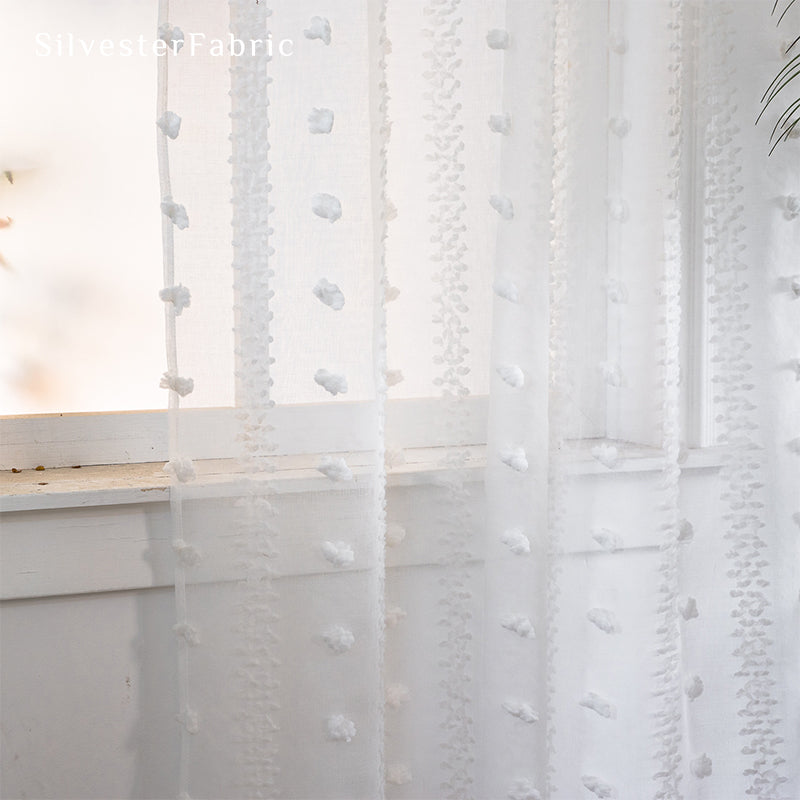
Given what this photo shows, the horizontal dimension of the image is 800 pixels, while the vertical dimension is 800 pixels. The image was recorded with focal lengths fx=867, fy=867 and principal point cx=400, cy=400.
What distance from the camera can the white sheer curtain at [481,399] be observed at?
89cm

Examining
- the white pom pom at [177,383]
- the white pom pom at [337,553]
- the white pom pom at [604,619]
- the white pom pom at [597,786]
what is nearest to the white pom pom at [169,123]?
the white pom pom at [177,383]

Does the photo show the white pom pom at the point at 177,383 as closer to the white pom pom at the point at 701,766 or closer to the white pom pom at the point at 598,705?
the white pom pom at the point at 598,705

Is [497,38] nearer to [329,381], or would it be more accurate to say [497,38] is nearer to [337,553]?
[329,381]


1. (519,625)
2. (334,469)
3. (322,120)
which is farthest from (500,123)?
(519,625)

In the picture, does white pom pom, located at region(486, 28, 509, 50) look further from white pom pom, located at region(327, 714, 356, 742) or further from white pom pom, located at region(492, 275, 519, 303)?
white pom pom, located at region(327, 714, 356, 742)

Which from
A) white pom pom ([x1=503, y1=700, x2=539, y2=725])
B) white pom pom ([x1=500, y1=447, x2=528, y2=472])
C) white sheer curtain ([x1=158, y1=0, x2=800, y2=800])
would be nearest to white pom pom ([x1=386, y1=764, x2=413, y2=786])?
white sheer curtain ([x1=158, y1=0, x2=800, y2=800])

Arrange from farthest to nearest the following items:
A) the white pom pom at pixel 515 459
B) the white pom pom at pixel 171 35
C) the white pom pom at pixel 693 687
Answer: the white pom pom at pixel 693 687 < the white pom pom at pixel 515 459 < the white pom pom at pixel 171 35

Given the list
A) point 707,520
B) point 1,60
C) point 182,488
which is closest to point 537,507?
point 707,520

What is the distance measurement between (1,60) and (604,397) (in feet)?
2.73

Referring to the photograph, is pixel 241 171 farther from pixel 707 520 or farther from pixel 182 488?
pixel 707 520

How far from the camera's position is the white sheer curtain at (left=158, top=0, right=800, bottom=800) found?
0.89 m

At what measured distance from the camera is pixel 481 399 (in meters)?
1.01

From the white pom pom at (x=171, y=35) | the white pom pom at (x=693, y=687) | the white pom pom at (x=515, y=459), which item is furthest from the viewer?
the white pom pom at (x=693, y=687)

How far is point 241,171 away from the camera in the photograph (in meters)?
0.88
